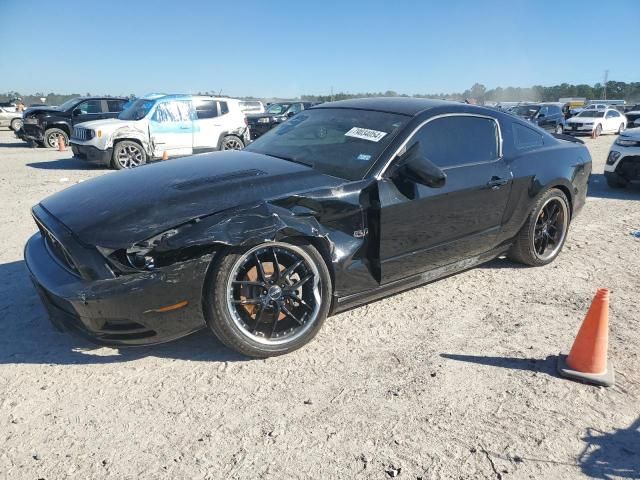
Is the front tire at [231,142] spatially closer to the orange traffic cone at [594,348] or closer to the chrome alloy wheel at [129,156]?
the chrome alloy wheel at [129,156]

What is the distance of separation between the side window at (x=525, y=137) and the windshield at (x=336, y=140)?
1310 millimetres

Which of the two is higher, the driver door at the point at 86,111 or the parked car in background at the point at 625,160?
the driver door at the point at 86,111

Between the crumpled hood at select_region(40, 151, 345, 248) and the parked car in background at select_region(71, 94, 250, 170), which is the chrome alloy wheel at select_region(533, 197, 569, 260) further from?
the parked car in background at select_region(71, 94, 250, 170)

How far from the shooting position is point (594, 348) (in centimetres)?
284

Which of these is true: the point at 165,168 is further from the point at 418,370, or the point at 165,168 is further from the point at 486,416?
the point at 486,416

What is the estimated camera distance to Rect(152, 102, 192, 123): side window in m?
11.2

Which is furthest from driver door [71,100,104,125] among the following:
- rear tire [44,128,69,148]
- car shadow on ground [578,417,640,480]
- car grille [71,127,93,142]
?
car shadow on ground [578,417,640,480]

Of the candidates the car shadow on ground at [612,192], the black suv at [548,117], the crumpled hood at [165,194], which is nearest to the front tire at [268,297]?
the crumpled hood at [165,194]

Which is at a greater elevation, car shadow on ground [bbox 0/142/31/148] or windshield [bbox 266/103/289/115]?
windshield [bbox 266/103/289/115]

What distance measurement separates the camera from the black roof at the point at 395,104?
12.5 ft

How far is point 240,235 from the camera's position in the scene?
2.76 m

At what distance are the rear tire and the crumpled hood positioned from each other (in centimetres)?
1401

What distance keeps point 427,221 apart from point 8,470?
2808mm

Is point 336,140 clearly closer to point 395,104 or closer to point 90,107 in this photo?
point 395,104
